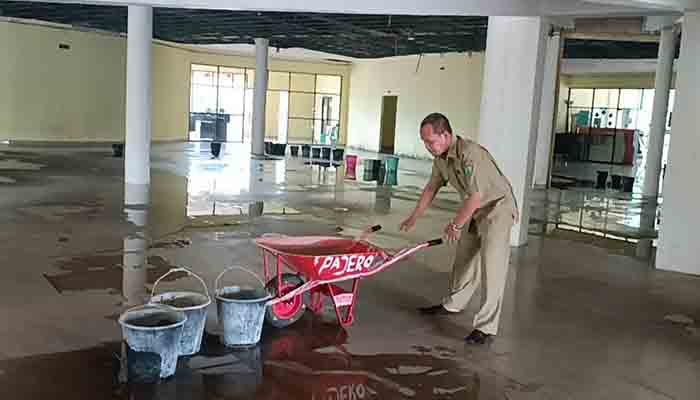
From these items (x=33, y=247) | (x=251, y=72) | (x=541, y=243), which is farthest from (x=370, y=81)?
(x=33, y=247)

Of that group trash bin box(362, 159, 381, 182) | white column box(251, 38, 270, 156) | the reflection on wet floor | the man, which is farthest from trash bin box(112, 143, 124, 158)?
the man

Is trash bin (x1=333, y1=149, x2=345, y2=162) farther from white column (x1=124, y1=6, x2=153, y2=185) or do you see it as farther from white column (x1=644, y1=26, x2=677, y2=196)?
white column (x1=644, y1=26, x2=677, y2=196)

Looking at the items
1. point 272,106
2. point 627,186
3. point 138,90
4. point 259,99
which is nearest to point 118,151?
point 259,99

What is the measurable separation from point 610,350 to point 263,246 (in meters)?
2.54

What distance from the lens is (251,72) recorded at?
93.1 ft

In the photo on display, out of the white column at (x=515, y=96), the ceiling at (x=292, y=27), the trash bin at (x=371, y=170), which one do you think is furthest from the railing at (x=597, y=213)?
the ceiling at (x=292, y=27)

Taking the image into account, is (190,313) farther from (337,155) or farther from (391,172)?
(337,155)

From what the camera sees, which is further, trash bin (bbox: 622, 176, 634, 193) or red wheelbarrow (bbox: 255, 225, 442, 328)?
trash bin (bbox: 622, 176, 634, 193)

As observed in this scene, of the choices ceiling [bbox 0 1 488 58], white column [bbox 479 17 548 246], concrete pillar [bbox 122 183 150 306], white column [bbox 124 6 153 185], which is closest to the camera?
concrete pillar [bbox 122 183 150 306]

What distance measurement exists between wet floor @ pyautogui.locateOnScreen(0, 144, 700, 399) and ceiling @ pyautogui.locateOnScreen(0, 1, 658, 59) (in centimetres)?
658

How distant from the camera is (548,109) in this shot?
15.1 m

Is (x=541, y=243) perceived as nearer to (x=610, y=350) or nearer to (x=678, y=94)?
(x=678, y=94)

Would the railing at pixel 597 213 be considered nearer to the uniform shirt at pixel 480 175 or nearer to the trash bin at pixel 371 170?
the trash bin at pixel 371 170

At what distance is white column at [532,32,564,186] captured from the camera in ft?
46.6
